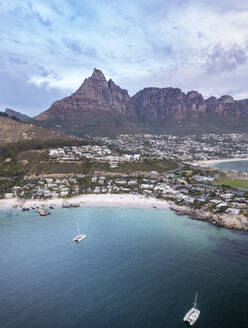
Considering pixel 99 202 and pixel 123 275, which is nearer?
pixel 123 275

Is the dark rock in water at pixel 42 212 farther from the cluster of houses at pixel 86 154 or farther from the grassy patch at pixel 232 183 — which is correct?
the grassy patch at pixel 232 183

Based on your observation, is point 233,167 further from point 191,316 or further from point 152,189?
point 191,316

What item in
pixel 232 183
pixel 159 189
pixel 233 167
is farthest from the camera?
pixel 233 167

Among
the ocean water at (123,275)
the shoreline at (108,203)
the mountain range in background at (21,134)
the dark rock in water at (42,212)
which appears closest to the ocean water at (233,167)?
the shoreline at (108,203)

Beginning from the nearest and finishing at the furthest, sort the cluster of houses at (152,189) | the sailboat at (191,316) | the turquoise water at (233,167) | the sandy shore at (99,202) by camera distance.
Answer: the sailboat at (191,316), the cluster of houses at (152,189), the sandy shore at (99,202), the turquoise water at (233,167)

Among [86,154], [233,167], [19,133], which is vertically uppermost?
[19,133]

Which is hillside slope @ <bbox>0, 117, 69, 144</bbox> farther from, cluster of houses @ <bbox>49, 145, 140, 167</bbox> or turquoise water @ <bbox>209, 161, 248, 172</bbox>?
turquoise water @ <bbox>209, 161, 248, 172</bbox>

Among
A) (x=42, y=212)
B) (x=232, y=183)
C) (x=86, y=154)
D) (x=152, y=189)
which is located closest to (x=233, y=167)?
(x=232, y=183)
